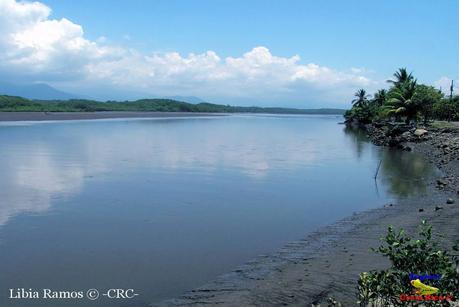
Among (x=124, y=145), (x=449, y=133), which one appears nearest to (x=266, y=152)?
(x=124, y=145)

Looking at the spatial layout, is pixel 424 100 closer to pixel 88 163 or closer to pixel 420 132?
pixel 420 132

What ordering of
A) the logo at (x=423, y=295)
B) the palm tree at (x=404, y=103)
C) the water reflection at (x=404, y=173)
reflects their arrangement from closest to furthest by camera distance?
the logo at (x=423, y=295) < the water reflection at (x=404, y=173) < the palm tree at (x=404, y=103)

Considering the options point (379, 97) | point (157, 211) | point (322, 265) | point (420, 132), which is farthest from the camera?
point (379, 97)

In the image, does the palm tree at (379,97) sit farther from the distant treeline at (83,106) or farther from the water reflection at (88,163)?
the distant treeline at (83,106)

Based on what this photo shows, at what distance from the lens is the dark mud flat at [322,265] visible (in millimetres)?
8016

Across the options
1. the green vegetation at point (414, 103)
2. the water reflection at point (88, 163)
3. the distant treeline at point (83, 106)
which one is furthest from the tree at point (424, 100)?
the distant treeline at point (83, 106)

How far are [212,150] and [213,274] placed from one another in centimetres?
2717

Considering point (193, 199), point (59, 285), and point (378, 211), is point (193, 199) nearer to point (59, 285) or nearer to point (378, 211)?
point (378, 211)

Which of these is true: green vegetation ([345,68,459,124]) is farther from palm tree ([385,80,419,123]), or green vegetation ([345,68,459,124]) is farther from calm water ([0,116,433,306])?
calm water ([0,116,433,306])

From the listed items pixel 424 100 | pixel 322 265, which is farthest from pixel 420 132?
pixel 322 265

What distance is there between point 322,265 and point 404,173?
684 inches

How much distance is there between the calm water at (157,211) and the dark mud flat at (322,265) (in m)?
0.60

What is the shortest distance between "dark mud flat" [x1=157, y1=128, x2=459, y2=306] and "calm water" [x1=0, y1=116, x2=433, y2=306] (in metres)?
0.60

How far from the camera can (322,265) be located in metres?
9.66
